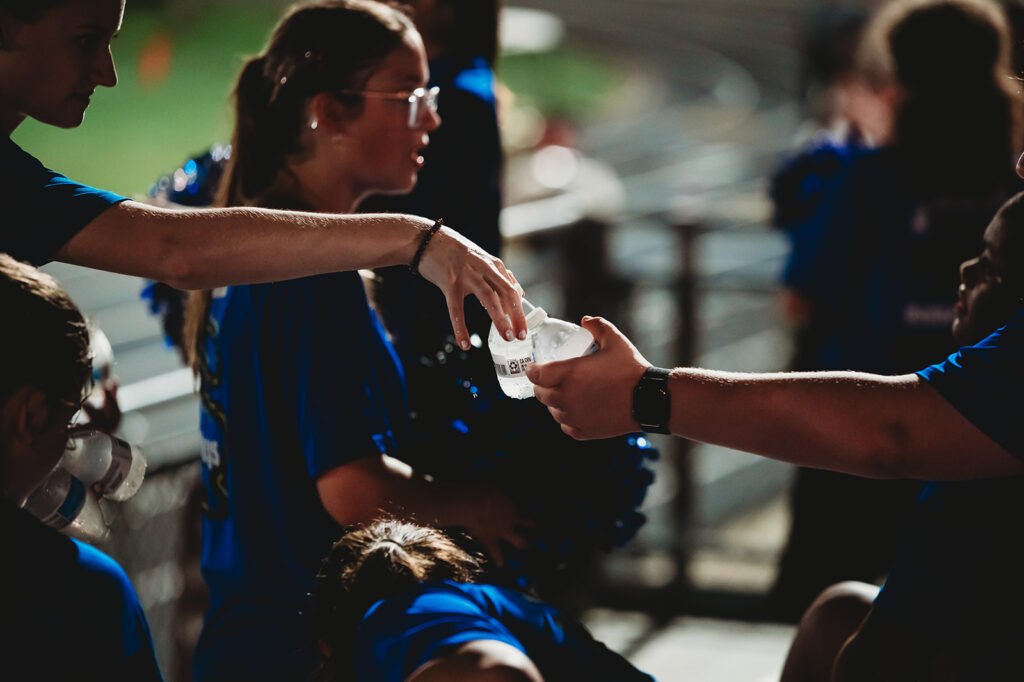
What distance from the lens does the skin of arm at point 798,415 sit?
185 cm

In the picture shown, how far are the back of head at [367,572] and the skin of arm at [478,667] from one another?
21 centimetres

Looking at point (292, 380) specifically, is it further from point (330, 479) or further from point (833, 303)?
point (833, 303)

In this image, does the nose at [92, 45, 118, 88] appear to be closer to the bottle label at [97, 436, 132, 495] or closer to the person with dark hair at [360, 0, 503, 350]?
the bottle label at [97, 436, 132, 495]

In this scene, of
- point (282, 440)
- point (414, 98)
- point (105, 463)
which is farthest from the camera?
point (414, 98)

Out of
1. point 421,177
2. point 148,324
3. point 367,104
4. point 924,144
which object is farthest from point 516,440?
point 148,324

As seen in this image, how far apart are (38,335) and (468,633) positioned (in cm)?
73

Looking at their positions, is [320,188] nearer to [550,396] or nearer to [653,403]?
[550,396]

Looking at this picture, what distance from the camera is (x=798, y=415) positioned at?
1.91 m

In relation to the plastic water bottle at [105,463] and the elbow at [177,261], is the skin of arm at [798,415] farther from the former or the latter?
the plastic water bottle at [105,463]

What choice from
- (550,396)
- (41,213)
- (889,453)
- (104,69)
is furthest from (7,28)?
(889,453)

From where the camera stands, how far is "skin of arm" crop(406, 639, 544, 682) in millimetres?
1729

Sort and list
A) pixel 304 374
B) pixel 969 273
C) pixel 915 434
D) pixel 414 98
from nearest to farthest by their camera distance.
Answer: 1. pixel 915 434
2. pixel 304 374
3. pixel 969 273
4. pixel 414 98

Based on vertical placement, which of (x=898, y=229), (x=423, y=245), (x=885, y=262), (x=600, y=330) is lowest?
(x=885, y=262)

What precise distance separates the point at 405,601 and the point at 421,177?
5.18 feet
